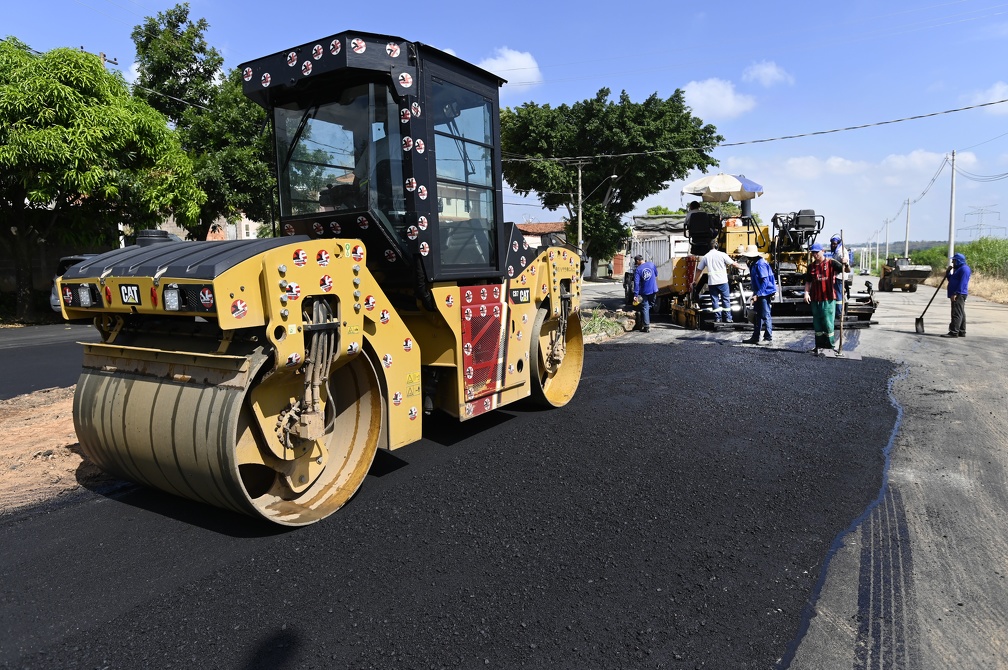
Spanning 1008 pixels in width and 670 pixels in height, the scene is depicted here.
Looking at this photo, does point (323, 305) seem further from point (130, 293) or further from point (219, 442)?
point (130, 293)

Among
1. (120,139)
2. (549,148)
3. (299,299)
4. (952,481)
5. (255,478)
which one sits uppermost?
(549,148)

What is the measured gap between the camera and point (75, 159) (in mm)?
12867

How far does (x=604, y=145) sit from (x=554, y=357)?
85.4ft

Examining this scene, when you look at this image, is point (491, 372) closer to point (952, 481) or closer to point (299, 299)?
point (299, 299)

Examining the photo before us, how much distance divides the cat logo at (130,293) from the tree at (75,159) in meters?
12.0

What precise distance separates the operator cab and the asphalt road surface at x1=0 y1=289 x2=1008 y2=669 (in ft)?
5.15

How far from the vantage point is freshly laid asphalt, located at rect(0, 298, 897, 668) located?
2477 millimetres

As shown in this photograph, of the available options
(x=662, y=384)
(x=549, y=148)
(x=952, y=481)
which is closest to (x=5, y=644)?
(x=952, y=481)

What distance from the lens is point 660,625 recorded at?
2609mm

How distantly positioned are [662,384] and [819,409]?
1.61 meters

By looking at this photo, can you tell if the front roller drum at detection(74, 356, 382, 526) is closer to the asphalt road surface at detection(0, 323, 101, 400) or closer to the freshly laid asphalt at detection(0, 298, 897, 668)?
the freshly laid asphalt at detection(0, 298, 897, 668)

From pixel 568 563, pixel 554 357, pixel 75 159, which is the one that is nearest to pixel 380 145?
pixel 568 563

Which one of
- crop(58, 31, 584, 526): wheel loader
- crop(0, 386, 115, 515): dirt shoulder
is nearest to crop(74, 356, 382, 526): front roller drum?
crop(58, 31, 584, 526): wheel loader

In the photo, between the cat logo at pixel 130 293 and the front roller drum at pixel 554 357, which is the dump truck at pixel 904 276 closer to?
the front roller drum at pixel 554 357
